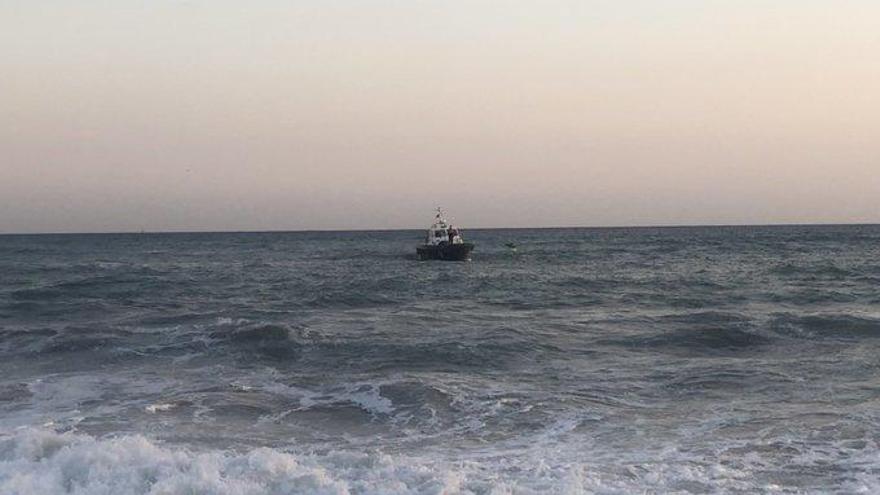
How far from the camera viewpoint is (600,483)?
10.3 meters

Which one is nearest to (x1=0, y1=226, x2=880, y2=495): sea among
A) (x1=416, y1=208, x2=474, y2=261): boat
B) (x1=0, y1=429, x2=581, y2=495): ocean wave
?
(x1=0, y1=429, x2=581, y2=495): ocean wave

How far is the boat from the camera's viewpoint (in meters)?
59.9

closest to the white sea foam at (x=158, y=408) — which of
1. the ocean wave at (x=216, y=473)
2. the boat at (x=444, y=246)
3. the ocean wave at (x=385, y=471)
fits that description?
the ocean wave at (x=385, y=471)

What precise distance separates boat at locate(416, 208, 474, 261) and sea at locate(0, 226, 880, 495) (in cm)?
2431

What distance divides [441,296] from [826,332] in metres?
16.1

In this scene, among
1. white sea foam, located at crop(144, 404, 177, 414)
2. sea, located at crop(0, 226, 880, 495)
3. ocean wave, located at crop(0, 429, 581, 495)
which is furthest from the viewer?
white sea foam, located at crop(144, 404, 177, 414)

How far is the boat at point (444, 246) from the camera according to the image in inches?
2359

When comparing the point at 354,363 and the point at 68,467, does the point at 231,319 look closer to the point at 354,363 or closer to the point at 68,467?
the point at 354,363

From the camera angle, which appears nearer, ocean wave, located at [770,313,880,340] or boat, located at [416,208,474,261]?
ocean wave, located at [770,313,880,340]

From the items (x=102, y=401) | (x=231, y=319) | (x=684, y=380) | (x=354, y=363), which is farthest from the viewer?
(x=231, y=319)

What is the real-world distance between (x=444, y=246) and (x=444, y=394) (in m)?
44.1

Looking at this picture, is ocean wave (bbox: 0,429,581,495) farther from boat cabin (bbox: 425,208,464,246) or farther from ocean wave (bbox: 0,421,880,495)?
boat cabin (bbox: 425,208,464,246)

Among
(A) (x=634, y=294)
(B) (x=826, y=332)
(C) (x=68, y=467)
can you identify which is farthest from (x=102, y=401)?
(A) (x=634, y=294)

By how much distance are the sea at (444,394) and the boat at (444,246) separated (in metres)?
24.3
